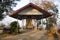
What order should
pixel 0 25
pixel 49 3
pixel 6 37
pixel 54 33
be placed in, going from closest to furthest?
pixel 54 33, pixel 6 37, pixel 0 25, pixel 49 3

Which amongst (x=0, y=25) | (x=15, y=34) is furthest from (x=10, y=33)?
(x=0, y=25)

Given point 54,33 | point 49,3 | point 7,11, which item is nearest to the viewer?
point 54,33

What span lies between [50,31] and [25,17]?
1.90 metres

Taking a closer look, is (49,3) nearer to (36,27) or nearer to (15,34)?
(36,27)

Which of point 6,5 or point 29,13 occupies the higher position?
point 6,5

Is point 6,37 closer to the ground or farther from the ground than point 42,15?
closer to the ground

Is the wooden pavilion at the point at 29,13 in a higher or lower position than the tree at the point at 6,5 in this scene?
lower

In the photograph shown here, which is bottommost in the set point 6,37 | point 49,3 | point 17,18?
point 6,37

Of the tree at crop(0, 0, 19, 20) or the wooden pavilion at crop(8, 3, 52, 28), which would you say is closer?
the wooden pavilion at crop(8, 3, 52, 28)

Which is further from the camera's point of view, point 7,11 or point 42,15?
point 7,11

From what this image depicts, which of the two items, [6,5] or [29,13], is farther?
[6,5]

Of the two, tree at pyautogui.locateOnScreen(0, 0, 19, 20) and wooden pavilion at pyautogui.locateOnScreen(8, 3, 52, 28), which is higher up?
tree at pyautogui.locateOnScreen(0, 0, 19, 20)

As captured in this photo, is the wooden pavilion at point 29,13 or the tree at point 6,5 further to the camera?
the tree at point 6,5

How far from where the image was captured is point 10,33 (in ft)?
26.1
